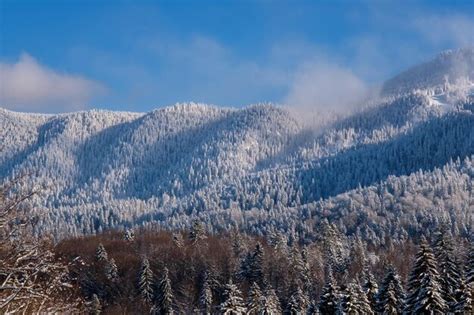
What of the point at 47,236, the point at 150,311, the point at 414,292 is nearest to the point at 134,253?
the point at 150,311

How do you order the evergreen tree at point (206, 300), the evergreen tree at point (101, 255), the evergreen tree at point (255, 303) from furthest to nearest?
the evergreen tree at point (101, 255) < the evergreen tree at point (206, 300) < the evergreen tree at point (255, 303)

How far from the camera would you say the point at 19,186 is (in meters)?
8.92

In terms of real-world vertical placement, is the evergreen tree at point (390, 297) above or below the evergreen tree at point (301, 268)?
below

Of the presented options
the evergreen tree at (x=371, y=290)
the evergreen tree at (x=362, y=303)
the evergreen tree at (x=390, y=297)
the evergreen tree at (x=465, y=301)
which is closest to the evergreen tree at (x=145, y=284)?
the evergreen tree at (x=371, y=290)

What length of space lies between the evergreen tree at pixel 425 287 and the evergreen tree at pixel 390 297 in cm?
650

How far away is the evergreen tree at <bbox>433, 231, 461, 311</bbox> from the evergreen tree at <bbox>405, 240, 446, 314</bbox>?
76.6 inches

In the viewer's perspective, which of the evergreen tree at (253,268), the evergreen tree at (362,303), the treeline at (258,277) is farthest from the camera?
the evergreen tree at (253,268)

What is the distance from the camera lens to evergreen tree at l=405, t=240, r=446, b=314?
35.8 metres

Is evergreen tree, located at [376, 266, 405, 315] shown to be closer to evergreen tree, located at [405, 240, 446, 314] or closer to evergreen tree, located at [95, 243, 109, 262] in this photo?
evergreen tree, located at [405, 240, 446, 314]

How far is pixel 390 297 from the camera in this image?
44.2 meters

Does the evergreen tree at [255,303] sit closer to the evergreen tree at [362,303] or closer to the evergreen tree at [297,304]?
the evergreen tree at [297,304]

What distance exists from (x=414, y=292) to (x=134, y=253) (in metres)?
81.4

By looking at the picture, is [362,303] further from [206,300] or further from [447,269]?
[206,300]

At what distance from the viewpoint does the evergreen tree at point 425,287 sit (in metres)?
35.8
